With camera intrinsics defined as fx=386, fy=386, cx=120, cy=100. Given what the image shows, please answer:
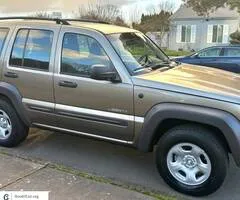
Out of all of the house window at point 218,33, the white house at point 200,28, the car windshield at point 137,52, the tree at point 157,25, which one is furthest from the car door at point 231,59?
the tree at point 157,25

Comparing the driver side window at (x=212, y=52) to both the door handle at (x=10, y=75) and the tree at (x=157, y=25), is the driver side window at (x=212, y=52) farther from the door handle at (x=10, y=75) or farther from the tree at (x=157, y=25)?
the tree at (x=157, y=25)

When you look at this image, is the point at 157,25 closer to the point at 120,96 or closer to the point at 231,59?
the point at 231,59

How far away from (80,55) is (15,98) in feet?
3.88

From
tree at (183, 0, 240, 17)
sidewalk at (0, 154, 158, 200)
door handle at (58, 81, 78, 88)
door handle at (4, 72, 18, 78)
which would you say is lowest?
sidewalk at (0, 154, 158, 200)

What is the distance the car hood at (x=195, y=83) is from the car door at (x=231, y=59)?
805 centimetres

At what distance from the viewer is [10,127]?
18.0 feet

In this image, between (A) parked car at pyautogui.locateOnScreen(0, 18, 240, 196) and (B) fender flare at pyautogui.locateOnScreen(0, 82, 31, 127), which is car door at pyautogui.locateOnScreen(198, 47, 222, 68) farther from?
(B) fender flare at pyautogui.locateOnScreen(0, 82, 31, 127)

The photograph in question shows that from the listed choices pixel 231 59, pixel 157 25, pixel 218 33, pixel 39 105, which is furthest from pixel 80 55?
pixel 157 25

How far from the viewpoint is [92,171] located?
15.8 ft

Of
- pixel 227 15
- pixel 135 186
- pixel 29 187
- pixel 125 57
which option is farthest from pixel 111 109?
pixel 227 15

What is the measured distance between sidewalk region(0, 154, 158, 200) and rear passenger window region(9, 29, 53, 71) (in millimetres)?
1304

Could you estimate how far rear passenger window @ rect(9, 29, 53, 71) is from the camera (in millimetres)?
5016

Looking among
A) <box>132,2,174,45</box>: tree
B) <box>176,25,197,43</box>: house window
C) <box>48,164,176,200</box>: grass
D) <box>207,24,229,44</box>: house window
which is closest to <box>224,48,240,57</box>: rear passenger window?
<box>48,164,176,200</box>: grass

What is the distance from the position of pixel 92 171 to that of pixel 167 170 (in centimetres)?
103
